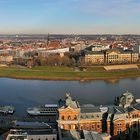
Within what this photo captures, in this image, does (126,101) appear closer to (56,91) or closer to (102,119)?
(102,119)

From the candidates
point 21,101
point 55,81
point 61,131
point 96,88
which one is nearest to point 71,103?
point 61,131

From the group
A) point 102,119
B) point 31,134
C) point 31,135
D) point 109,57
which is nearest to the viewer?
point 31,135

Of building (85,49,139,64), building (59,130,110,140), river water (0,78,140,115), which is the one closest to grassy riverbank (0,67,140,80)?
river water (0,78,140,115)

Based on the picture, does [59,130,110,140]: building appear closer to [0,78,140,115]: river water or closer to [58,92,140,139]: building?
[58,92,140,139]: building

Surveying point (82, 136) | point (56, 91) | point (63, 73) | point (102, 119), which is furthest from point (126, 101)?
point (63, 73)

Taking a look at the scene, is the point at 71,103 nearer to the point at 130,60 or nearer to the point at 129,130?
the point at 129,130

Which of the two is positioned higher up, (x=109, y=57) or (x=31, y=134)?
(x=31, y=134)
